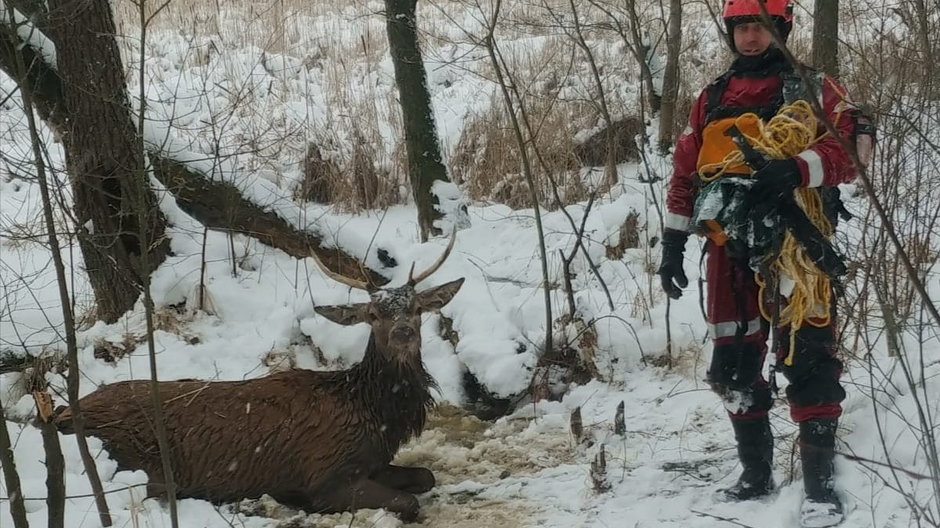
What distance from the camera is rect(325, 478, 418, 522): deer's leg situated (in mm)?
3836

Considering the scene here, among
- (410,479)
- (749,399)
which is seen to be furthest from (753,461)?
(410,479)

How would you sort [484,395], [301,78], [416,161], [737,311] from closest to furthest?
[737,311], [484,395], [416,161], [301,78]

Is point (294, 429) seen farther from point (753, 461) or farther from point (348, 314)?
point (753, 461)

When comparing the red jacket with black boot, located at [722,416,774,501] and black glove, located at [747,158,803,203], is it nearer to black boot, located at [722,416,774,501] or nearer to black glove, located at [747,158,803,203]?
black glove, located at [747,158,803,203]

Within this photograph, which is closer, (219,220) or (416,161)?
(219,220)

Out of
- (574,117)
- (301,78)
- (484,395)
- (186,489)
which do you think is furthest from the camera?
(301,78)

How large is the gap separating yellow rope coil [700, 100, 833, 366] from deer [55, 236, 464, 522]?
177 cm

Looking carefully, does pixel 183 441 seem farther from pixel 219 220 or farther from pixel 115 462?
pixel 219 220

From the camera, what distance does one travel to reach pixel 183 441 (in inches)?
159

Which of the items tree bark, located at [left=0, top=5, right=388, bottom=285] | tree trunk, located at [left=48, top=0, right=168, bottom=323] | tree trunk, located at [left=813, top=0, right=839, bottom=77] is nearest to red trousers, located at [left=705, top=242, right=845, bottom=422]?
tree bark, located at [left=0, top=5, right=388, bottom=285]

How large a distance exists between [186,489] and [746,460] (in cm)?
256

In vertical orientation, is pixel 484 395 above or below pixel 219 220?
below

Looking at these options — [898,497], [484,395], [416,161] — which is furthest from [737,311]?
[416,161]

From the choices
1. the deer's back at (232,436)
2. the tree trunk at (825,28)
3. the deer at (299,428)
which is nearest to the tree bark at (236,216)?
the deer at (299,428)
